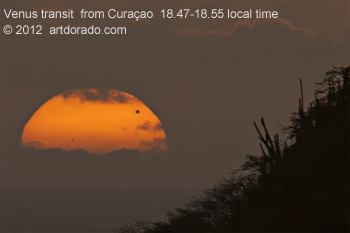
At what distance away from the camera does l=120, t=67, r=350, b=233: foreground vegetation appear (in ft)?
72.9

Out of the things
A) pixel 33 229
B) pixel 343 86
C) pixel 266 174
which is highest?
pixel 343 86

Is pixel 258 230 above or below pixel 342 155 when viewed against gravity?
below

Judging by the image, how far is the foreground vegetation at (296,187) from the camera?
22234 millimetres

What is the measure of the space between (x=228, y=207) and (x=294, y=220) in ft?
27.8

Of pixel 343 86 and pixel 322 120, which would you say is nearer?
pixel 322 120

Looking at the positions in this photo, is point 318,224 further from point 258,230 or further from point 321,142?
point 321,142

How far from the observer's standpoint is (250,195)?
2866 cm

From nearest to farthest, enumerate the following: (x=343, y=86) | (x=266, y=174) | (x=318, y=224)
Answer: (x=318, y=224)
(x=266, y=174)
(x=343, y=86)

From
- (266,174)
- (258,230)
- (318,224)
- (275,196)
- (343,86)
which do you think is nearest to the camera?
(318,224)

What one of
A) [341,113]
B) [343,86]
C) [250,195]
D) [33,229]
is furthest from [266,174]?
[33,229]

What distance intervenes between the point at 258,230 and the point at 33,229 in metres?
145

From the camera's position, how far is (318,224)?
2152cm

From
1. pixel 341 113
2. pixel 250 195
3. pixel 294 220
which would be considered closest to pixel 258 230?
pixel 294 220

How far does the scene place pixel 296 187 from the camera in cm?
2470
